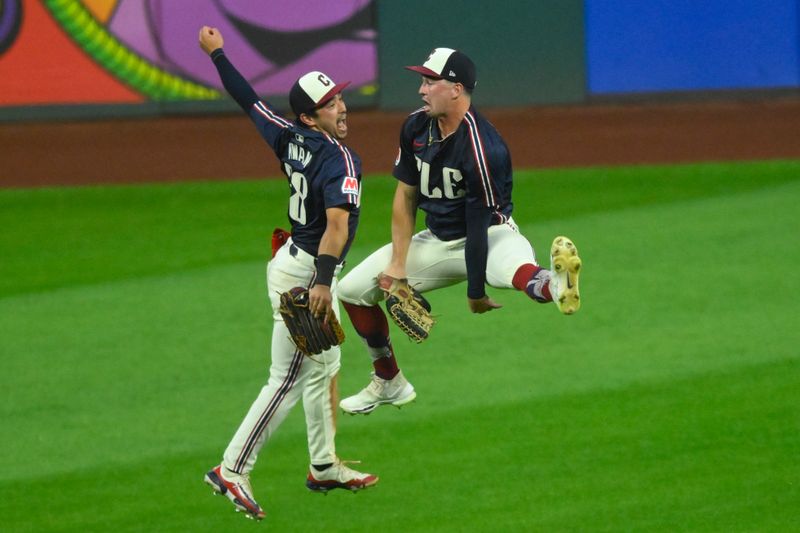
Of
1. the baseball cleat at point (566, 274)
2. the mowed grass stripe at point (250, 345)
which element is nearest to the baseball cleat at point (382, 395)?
the mowed grass stripe at point (250, 345)

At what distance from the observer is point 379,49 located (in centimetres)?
1847

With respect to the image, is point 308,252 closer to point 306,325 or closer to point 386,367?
point 306,325

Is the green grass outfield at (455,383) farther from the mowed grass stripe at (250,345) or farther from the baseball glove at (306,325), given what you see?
the baseball glove at (306,325)

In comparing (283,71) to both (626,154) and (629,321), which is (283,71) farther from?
(629,321)

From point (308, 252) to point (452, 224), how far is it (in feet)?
2.60

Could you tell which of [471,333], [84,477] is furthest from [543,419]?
[84,477]

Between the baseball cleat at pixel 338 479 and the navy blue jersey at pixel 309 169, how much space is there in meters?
1.18

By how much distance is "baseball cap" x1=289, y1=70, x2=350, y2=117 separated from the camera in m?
6.70

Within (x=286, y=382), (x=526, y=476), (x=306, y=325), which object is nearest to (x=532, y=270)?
(x=306, y=325)

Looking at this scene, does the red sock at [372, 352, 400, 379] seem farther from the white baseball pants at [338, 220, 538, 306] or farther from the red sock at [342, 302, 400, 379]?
the white baseball pants at [338, 220, 538, 306]

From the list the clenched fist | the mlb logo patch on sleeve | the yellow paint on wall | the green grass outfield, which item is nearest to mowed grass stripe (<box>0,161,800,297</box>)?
the green grass outfield

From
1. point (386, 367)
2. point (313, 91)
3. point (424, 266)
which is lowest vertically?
point (386, 367)

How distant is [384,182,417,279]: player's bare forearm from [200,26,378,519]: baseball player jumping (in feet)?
0.78

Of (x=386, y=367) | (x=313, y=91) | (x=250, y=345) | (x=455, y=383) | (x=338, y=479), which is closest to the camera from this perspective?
(x=313, y=91)
